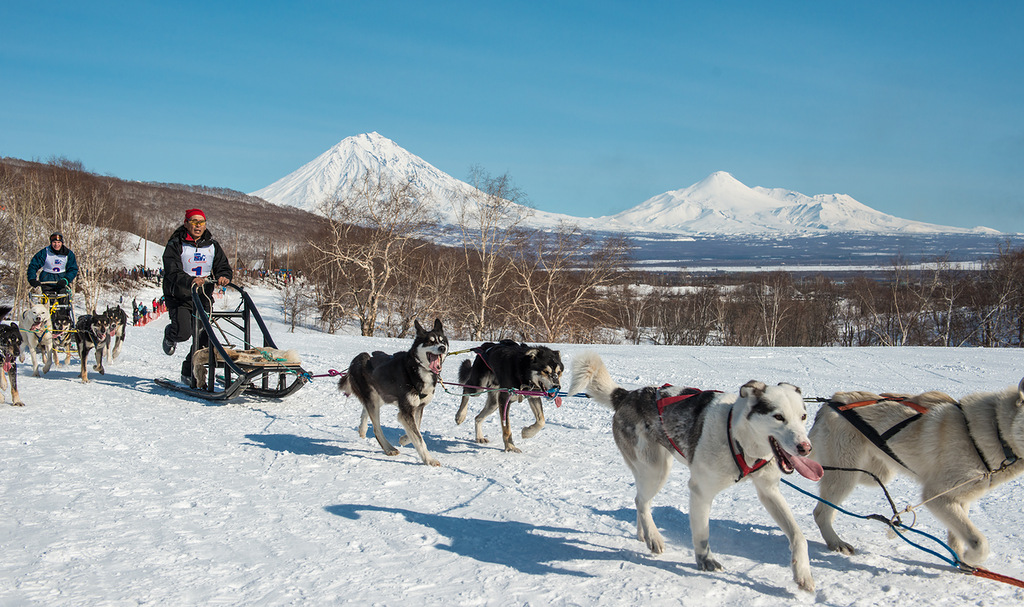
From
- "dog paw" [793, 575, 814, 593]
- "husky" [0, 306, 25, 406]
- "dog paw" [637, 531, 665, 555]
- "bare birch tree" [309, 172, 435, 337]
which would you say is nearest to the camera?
"dog paw" [793, 575, 814, 593]

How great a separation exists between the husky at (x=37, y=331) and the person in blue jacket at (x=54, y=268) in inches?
16.6

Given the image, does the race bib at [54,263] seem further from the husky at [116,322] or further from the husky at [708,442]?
the husky at [708,442]

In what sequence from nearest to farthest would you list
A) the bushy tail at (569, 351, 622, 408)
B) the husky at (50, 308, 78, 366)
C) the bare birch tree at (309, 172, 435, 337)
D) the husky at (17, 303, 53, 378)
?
the bushy tail at (569, 351, 622, 408), the husky at (17, 303, 53, 378), the husky at (50, 308, 78, 366), the bare birch tree at (309, 172, 435, 337)

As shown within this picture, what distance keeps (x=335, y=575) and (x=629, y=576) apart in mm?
1493

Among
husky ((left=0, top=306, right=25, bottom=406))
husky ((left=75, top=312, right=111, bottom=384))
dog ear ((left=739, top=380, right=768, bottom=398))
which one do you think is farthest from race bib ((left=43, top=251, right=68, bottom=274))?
dog ear ((left=739, top=380, right=768, bottom=398))

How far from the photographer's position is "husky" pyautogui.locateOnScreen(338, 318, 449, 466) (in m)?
5.64

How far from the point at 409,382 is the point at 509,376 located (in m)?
1.09

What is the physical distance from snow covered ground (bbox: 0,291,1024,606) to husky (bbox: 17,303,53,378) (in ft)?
9.01

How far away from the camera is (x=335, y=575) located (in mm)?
3270

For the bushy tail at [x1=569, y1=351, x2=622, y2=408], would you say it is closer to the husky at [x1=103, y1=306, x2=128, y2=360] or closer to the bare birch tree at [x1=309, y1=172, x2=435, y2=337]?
the husky at [x1=103, y1=306, x2=128, y2=360]

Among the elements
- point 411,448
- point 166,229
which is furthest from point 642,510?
point 166,229

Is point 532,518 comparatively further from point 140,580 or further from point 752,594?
point 140,580

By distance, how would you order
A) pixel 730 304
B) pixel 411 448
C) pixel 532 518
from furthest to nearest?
1. pixel 730 304
2. pixel 411 448
3. pixel 532 518

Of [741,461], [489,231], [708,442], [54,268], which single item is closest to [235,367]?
[54,268]
